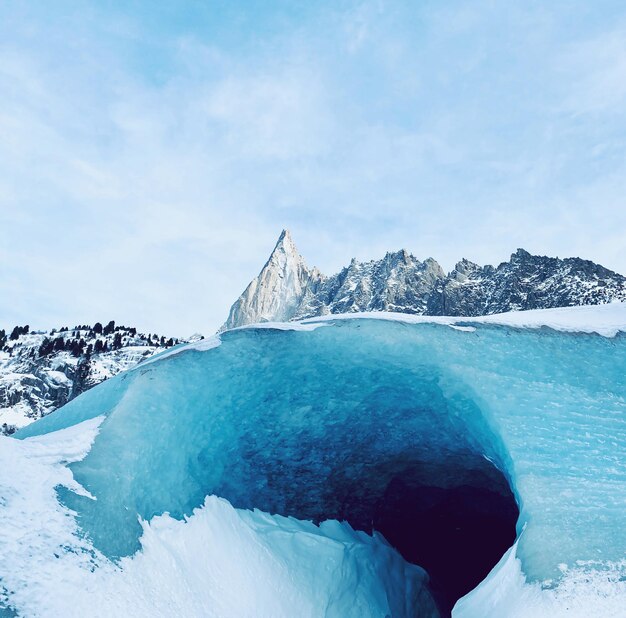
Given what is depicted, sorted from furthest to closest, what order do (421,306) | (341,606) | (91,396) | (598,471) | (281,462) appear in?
1. (421,306)
2. (281,462)
3. (91,396)
4. (341,606)
5. (598,471)

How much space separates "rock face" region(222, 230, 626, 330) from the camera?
69375 millimetres

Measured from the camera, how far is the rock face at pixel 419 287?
69.4 metres

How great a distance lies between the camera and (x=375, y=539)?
11211 mm

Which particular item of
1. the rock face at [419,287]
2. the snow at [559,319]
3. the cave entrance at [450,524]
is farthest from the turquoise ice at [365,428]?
the rock face at [419,287]

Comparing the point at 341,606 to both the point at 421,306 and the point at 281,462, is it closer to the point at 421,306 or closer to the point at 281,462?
the point at 281,462

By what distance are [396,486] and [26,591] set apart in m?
8.40

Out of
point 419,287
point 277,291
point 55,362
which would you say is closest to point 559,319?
point 55,362

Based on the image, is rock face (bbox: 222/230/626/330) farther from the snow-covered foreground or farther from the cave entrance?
the snow-covered foreground

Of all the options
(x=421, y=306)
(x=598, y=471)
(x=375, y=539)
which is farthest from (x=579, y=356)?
(x=421, y=306)

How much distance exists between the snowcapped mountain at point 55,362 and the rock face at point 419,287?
43456 millimetres

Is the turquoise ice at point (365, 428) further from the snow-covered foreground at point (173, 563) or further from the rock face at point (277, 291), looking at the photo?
the rock face at point (277, 291)

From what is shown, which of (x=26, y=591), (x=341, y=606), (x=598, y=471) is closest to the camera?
(x=26, y=591)

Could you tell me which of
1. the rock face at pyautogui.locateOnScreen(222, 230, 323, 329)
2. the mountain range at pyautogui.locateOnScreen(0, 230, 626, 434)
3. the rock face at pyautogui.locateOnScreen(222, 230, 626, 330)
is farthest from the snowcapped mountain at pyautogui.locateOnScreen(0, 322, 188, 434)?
the rock face at pyautogui.locateOnScreen(222, 230, 323, 329)

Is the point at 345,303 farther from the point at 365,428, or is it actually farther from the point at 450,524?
the point at 365,428
